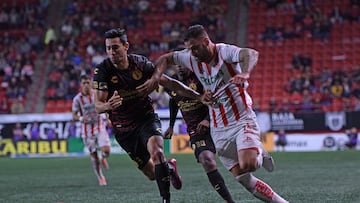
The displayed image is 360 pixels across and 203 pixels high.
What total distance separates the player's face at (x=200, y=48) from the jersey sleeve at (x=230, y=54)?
0.54 feet

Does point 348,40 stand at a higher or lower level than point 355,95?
higher

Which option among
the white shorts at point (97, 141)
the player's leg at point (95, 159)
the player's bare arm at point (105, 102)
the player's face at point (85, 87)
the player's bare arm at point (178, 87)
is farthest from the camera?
the white shorts at point (97, 141)

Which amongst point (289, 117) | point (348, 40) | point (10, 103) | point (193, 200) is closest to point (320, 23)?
point (348, 40)

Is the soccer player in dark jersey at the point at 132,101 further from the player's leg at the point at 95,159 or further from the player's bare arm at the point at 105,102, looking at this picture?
the player's leg at the point at 95,159

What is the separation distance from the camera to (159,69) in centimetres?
859

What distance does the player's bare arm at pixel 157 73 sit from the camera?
28.2 feet

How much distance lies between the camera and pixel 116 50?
9164mm

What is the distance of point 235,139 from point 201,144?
218 centimetres

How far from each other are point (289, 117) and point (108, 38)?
1996 centimetres

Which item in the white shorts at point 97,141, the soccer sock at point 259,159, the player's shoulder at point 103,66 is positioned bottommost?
the white shorts at point 97,141

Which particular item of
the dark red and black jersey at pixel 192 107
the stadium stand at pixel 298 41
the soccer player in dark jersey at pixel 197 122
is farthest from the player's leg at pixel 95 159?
the stadium stand at pixel 298 41

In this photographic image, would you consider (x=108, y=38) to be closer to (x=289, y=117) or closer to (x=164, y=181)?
(x=164, y=181)

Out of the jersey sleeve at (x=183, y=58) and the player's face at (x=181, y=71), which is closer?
the jersey sleeve at (x=183, y=58)

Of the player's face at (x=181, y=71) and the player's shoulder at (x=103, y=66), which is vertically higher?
the player's shoulder at (x=103, y=66)
